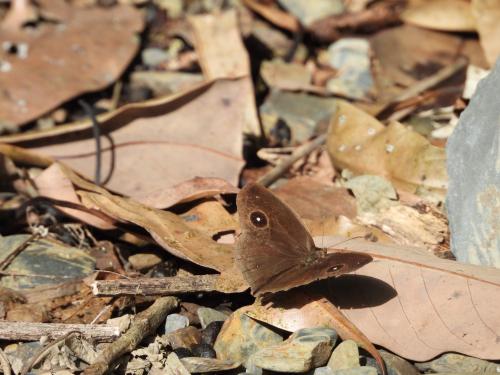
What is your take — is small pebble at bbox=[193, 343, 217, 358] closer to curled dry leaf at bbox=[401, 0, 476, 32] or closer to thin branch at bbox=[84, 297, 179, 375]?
thin branch at bbox=[84, 297, 179, 375]

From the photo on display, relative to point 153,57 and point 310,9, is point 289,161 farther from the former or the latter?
point 310,9

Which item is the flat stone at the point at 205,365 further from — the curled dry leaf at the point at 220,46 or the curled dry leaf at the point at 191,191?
the curled dry leaf at the point at 220,46

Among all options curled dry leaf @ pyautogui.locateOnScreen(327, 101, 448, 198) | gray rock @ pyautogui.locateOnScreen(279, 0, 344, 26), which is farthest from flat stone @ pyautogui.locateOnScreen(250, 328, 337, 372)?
gray rock @ pyautogui.locateOnScreen(279, 0, 344, 26)

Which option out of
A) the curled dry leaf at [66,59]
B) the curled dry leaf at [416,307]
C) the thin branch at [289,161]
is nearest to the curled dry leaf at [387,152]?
the thin branch at [289,161]

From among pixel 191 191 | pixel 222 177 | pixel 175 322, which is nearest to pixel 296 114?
pixel 222 177

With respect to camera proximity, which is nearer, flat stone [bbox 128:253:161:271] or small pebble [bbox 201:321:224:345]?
small pebble [bbox 201:321:224:345]

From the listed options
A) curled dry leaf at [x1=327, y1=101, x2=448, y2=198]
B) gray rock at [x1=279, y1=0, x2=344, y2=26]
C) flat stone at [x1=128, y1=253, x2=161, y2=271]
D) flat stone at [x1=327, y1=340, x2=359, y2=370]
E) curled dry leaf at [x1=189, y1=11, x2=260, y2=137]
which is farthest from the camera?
gray rock at [x1=279, y1=0, x2=344, y2=26]
